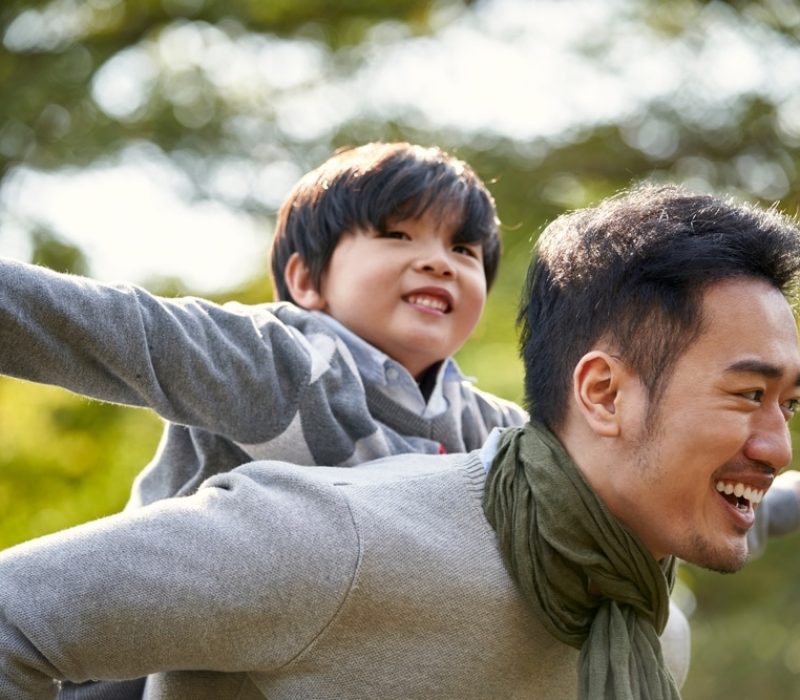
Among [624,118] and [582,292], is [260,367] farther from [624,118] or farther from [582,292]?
[624,118]

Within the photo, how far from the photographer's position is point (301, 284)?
7.07ft

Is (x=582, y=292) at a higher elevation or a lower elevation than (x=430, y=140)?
higher

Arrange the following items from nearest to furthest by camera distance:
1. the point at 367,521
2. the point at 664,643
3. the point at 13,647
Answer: the point at 13,647
the point at 367,521
the point at 664,643

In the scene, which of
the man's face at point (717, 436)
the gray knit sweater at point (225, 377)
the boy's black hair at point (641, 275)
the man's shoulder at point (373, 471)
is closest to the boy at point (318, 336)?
the gray knit sweater at point (225, 377)

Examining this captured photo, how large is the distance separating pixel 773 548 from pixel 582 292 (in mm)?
4557

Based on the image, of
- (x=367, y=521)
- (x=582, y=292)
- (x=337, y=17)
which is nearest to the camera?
(x=367, y=521)

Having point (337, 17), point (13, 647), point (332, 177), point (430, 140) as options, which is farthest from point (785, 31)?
point (13, 647)

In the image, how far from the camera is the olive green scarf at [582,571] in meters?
1.60

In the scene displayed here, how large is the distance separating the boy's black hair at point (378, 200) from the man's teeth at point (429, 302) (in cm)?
12

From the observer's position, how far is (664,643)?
2.12 m

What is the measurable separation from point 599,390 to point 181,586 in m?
0.57

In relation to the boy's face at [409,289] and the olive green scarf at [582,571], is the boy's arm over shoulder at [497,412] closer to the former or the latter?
the boy's face at [409,289]

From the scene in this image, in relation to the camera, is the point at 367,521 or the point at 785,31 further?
the point at 785,31

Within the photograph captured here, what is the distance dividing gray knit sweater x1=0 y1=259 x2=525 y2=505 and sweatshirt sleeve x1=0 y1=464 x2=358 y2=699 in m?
0.19
